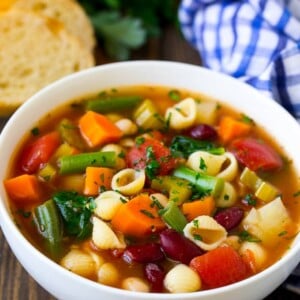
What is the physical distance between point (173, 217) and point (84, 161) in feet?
1.48

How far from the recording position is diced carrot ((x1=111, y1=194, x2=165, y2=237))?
2.35 m

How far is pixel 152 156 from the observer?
261 centimetres

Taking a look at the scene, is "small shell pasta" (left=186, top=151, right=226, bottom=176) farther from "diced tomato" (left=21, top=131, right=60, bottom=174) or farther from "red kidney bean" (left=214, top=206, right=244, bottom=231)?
"diced tomato" (left=21, top=131, right=60, bottom=174)

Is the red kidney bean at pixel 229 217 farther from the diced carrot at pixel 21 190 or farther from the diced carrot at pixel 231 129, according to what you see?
the diced carrot at pixel 21 190

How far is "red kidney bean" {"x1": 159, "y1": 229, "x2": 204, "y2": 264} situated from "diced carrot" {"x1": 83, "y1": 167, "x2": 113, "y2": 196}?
0.34m

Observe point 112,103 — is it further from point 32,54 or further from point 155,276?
point 155,276

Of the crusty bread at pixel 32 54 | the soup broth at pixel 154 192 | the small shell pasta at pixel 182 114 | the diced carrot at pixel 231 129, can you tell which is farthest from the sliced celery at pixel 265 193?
the crusty bread at pixel 32 54

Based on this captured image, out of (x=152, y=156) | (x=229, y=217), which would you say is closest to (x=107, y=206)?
(x=152, y=156)

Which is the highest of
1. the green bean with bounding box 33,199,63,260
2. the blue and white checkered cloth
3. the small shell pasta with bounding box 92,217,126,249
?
the blue and white checkered cloth

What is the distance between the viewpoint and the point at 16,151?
2662 mm

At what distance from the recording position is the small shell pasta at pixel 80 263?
7.32 feet

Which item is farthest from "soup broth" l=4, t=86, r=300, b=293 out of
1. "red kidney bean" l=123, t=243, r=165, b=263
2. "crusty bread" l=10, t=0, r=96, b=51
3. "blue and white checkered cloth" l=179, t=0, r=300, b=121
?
"crusty bread" l=10, t=0, r=96, b=51

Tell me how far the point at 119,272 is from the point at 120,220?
0.65ft

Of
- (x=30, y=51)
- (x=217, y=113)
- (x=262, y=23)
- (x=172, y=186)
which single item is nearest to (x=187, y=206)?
(x=172, y=186)
